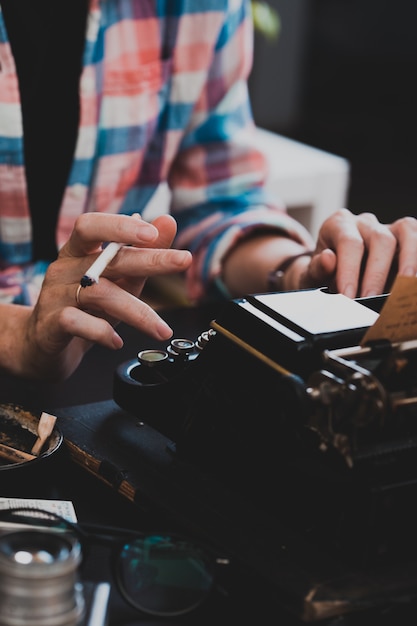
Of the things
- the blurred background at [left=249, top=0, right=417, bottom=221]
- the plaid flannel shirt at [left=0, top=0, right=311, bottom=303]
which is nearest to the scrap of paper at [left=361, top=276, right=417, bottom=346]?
the plaid flannel shirt at [left=0, top=0, right=311, bottom=303]

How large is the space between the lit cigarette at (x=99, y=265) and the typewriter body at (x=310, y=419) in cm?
13

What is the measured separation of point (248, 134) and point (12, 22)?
44 cm

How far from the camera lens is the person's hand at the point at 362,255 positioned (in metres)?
1.21

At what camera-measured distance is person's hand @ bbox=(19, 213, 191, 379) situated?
1.01 m

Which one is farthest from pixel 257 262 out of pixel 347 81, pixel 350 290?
pixel 347 81

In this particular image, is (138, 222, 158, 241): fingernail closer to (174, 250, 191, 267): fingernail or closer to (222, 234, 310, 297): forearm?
(174, 250, 191, 267): fingernail

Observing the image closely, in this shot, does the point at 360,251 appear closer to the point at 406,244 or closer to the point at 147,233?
the point at 406,244

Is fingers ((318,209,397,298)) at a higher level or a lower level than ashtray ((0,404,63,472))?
higher

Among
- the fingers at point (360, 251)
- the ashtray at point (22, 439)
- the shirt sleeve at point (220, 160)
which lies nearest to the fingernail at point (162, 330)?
the ashtray at point (22, 439)

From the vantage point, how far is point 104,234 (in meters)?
1.02

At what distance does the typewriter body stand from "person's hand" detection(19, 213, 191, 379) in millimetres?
97

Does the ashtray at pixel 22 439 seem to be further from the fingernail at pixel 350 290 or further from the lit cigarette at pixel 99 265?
the fingernail at pixel 350 290

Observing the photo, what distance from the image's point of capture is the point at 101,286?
1030 millimetres

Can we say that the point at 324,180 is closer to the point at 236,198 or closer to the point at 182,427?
the point at 236,198
